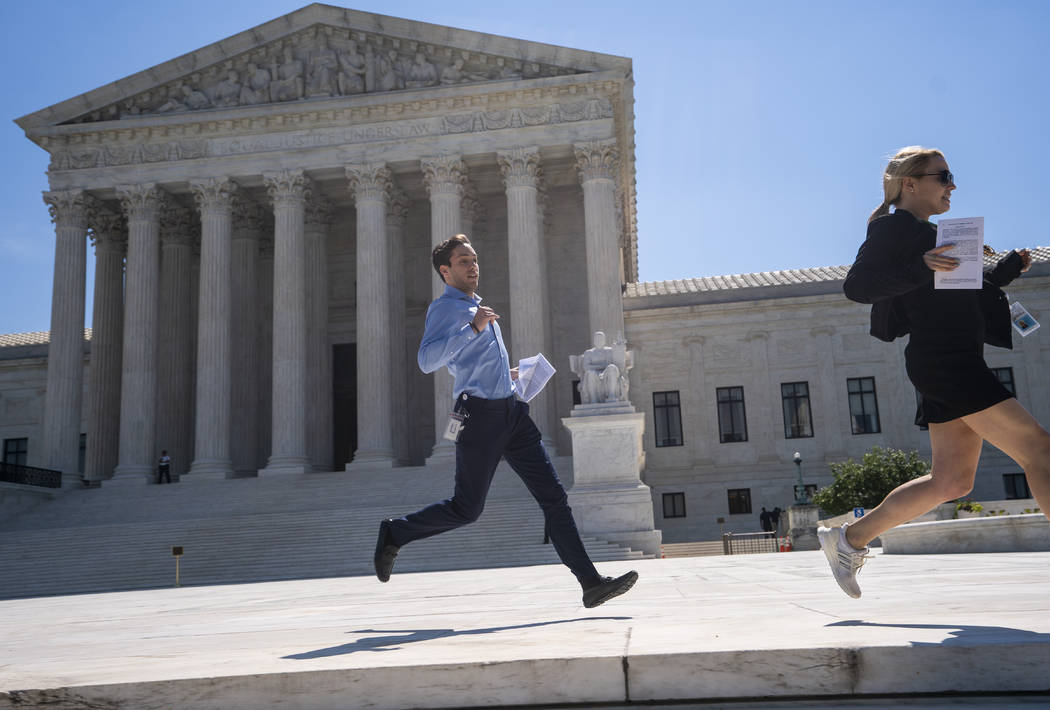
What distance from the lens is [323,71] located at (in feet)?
113

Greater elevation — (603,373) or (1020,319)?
(603,373)

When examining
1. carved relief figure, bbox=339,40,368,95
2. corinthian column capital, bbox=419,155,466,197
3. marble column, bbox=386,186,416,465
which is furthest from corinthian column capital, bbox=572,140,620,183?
carved relief figure, bbox=339,40,368,95

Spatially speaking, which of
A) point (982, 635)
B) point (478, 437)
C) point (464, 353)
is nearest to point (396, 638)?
point (478, 437)

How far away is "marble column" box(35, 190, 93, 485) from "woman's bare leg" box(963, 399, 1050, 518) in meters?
34.1

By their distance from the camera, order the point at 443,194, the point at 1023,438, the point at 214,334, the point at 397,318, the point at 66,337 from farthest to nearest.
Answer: the point at 397,318, the point at 66,337, the point at 214,334, the point at 443,194, the point at 1023,438

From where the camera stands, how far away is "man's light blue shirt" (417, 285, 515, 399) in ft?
17.9

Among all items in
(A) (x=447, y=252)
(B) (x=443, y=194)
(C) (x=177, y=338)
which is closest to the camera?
(A) (x=447, y=252)

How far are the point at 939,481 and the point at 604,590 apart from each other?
192 cm

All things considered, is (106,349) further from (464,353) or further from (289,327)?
(464,353)

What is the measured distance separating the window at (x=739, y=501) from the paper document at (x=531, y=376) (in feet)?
103

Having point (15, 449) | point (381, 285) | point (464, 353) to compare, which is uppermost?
point (381, 285)

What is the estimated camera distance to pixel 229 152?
113ft

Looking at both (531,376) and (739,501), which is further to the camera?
(739,501)

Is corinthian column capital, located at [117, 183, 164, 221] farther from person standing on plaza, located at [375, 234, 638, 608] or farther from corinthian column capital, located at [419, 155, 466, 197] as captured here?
person standing on plaza, located at [375, 234, 638, 608]
